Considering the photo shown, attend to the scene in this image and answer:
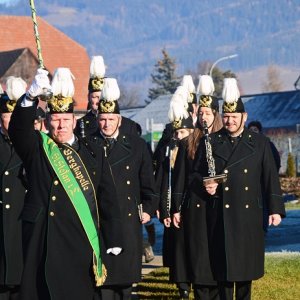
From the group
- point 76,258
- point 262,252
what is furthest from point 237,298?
point 76,258

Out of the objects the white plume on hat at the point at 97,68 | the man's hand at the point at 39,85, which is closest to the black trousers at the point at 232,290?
the white plume on hat at the point at 97,68

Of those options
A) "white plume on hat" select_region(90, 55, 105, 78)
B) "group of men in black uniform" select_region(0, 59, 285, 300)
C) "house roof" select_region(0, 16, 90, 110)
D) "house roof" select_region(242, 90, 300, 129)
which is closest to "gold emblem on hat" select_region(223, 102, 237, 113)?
"group of men in black uniform" select_region(0, 59, 285, 300)

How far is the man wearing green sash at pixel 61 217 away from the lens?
8.48m

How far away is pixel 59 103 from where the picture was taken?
8656mm

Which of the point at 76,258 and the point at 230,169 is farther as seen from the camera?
the point at 230,169

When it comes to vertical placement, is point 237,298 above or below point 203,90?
below

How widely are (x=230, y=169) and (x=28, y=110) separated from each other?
11.2 feet

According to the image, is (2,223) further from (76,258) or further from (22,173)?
A: (76,258)

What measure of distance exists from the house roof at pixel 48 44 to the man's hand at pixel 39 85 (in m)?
86.7

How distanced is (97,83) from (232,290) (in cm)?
296

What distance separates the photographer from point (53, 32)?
100 metres

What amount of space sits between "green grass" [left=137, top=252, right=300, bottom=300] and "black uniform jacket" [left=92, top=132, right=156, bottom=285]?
64.1 inches

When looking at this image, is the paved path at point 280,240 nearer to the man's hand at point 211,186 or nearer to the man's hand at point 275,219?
the man's hand at point 211,186

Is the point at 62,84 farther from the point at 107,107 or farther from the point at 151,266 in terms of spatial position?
the point at 151,266
